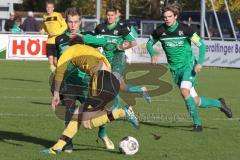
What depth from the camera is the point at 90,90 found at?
32.1ft

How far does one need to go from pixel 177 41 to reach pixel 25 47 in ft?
69.5

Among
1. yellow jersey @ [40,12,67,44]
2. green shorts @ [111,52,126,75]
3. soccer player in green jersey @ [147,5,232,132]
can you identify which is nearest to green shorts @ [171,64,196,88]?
soccer player in green jersey @ [147,5,232,132]

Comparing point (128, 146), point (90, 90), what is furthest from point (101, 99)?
point (128, 146)

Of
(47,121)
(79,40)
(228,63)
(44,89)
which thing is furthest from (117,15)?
(228,63)

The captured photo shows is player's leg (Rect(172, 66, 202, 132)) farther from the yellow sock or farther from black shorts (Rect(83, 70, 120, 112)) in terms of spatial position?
the yellow sock

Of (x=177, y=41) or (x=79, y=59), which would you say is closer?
(x=79, y=59)

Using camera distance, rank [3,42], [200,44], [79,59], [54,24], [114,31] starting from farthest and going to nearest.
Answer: [3,42] < [54,24] < [114,31] < [200,44] < [79,59]

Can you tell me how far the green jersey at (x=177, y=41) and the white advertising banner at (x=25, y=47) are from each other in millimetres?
20497

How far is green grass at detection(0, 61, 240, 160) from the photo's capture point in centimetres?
983

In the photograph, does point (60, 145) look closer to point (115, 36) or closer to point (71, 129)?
point (71, 129)

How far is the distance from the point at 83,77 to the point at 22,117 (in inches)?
150

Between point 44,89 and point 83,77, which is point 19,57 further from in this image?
point 83,77

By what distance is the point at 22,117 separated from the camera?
44.6 feet

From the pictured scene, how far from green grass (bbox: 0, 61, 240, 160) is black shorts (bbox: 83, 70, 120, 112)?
636mm
